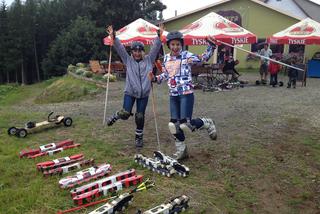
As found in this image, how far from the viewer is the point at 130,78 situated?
6.76 m

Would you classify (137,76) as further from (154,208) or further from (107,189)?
(154,208)

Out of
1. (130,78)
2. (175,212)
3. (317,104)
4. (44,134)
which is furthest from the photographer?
(317,104)

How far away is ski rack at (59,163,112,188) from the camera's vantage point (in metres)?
5.25

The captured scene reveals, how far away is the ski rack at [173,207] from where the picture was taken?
433 cm

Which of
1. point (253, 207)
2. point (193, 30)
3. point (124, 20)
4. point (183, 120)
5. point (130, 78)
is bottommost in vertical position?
point (253, 207)

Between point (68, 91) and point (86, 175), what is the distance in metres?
13.8

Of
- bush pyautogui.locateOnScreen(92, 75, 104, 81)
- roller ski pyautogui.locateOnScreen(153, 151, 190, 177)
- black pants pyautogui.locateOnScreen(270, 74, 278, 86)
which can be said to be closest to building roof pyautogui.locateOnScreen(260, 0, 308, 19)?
black pants pyautogui.locateOnScreen(270, 74, 278, 86)

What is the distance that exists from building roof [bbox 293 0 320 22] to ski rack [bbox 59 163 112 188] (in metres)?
34.7

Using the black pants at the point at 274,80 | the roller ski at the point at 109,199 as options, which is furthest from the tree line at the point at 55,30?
the roller ski at the point at 109,199

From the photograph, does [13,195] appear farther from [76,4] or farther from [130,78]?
[76,4]

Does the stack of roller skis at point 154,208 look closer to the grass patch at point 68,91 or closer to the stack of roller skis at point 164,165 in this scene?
the stack of roller skis at point 164,165

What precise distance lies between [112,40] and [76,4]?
1616 inches

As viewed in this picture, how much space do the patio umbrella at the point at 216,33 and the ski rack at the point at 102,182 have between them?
10984 millimetres

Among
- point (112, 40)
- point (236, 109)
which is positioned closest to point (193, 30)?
point (236, 109)
